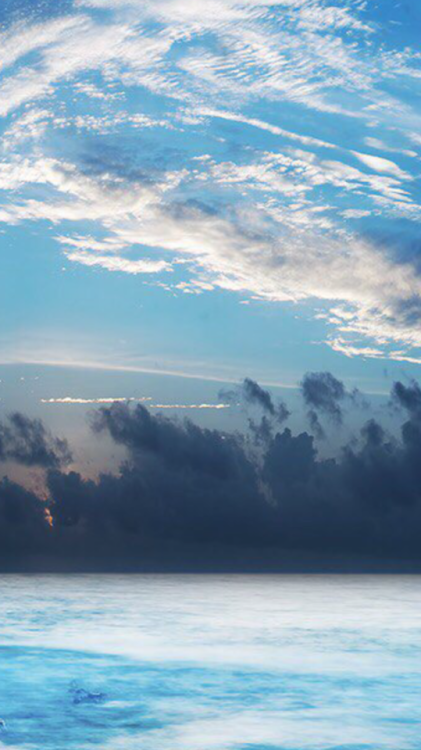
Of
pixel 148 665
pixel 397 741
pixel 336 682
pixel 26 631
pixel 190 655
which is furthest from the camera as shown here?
pixel 26 631

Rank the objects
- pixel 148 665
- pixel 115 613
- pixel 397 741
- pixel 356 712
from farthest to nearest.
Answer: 1. pixel 115 613
2. pixel 148 665
3. pixel 356 712
4. pixel 397 741

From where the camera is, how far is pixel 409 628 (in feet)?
315

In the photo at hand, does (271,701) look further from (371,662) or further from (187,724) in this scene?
(371,662)

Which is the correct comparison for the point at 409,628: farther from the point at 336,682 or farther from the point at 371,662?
the point at 336,682

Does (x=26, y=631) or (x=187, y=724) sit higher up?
(x=187, y=724)

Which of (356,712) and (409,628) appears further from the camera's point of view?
(409,628)

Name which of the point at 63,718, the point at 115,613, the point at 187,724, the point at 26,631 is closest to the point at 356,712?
the point at 187,724

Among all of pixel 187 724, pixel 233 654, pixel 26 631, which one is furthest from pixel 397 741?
pixel 26 631

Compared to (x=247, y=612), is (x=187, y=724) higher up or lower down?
higher up

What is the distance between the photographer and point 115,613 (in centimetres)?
11462

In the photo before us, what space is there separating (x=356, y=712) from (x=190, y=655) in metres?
23.4

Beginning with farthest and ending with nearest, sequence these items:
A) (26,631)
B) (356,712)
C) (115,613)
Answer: (115,613)
(26,631)
(356,712)

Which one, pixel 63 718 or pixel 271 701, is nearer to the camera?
pixel 63 718

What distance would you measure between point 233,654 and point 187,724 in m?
26.6
